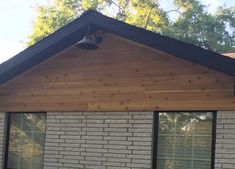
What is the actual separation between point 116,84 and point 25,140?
2498 millimetres

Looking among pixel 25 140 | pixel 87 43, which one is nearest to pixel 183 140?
pixel 87 43

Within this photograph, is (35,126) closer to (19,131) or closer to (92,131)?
(19,131)

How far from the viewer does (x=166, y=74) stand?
8.34 meters

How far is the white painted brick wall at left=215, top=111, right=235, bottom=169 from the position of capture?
7.45 m

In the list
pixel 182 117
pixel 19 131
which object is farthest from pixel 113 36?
pixel 19 131

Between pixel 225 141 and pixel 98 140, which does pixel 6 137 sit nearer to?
pixel 98 140

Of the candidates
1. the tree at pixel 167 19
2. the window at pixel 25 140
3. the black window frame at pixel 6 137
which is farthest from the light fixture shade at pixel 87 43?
the tree at pixel 167 19

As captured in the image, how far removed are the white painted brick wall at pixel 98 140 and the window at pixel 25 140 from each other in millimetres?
260

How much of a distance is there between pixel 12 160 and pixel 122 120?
287cm

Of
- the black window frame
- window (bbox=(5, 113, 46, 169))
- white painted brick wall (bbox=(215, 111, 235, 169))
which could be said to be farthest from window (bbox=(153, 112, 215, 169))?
the black window frame

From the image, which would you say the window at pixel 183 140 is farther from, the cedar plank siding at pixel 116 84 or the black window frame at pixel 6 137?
the black window frame at pixel 6 137

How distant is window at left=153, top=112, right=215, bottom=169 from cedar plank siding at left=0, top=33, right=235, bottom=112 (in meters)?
0.19

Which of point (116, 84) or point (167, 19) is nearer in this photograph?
point (116, 84)

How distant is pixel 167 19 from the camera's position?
29.3m
